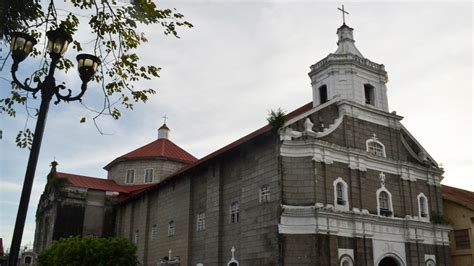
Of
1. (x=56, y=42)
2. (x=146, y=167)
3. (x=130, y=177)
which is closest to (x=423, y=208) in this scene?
(x=56, y=42)

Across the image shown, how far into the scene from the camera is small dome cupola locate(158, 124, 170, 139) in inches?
1887

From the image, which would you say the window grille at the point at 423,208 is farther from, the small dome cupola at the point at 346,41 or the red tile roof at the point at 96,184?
the red tile roof at the point at 96,184

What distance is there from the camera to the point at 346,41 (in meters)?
27.5

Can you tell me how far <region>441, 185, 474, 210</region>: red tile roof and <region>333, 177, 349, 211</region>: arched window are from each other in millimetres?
9559

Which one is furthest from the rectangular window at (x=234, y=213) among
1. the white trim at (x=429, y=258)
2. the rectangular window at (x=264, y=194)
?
the white trim at (x=429, y=258)

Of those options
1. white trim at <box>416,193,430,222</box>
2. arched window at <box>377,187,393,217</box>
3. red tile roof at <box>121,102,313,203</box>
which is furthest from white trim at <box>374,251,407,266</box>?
red tile roof at <box>121,102,313,203</box>

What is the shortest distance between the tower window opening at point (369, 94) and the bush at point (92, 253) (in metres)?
15.5

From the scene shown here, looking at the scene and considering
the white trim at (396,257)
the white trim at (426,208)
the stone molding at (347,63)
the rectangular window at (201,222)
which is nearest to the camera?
the white trim at (396,257)

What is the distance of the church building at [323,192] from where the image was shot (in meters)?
22.0

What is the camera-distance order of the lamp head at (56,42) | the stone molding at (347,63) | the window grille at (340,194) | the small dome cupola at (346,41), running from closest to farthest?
the lamp head at (56,42) → the window grille at (340,194) → the stone molding at (347,63) → the small dome cupola at (346,41)

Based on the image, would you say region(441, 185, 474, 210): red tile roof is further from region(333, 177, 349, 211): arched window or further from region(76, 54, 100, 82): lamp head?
region(76, 54, 100, 82): lamp head

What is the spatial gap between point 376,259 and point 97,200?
77.8 ft

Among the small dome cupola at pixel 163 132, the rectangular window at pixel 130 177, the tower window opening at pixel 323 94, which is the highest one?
the small dome cupola at pixel 163 132

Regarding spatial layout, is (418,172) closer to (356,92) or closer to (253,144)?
(356,92)
